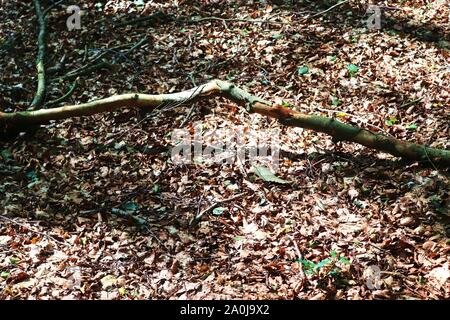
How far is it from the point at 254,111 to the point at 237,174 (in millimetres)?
852

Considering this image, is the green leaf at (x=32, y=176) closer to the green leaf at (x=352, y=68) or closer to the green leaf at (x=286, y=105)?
→ the green leaf at (x=286, y=105)

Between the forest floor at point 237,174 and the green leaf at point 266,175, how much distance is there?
0.23ft

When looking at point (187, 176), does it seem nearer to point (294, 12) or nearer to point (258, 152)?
point (258, 152)

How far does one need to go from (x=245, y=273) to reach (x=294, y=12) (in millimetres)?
5409

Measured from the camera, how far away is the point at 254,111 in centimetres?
605

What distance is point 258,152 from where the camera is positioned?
20.0 ft

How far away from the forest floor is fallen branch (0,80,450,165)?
19 centimetres

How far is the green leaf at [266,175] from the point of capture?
5.68 metres

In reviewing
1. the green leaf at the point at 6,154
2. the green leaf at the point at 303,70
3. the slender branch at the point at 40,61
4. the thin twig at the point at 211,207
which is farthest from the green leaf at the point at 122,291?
the green leaf at the point at 303,70

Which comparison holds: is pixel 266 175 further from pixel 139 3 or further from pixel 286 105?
pixel 139 3
